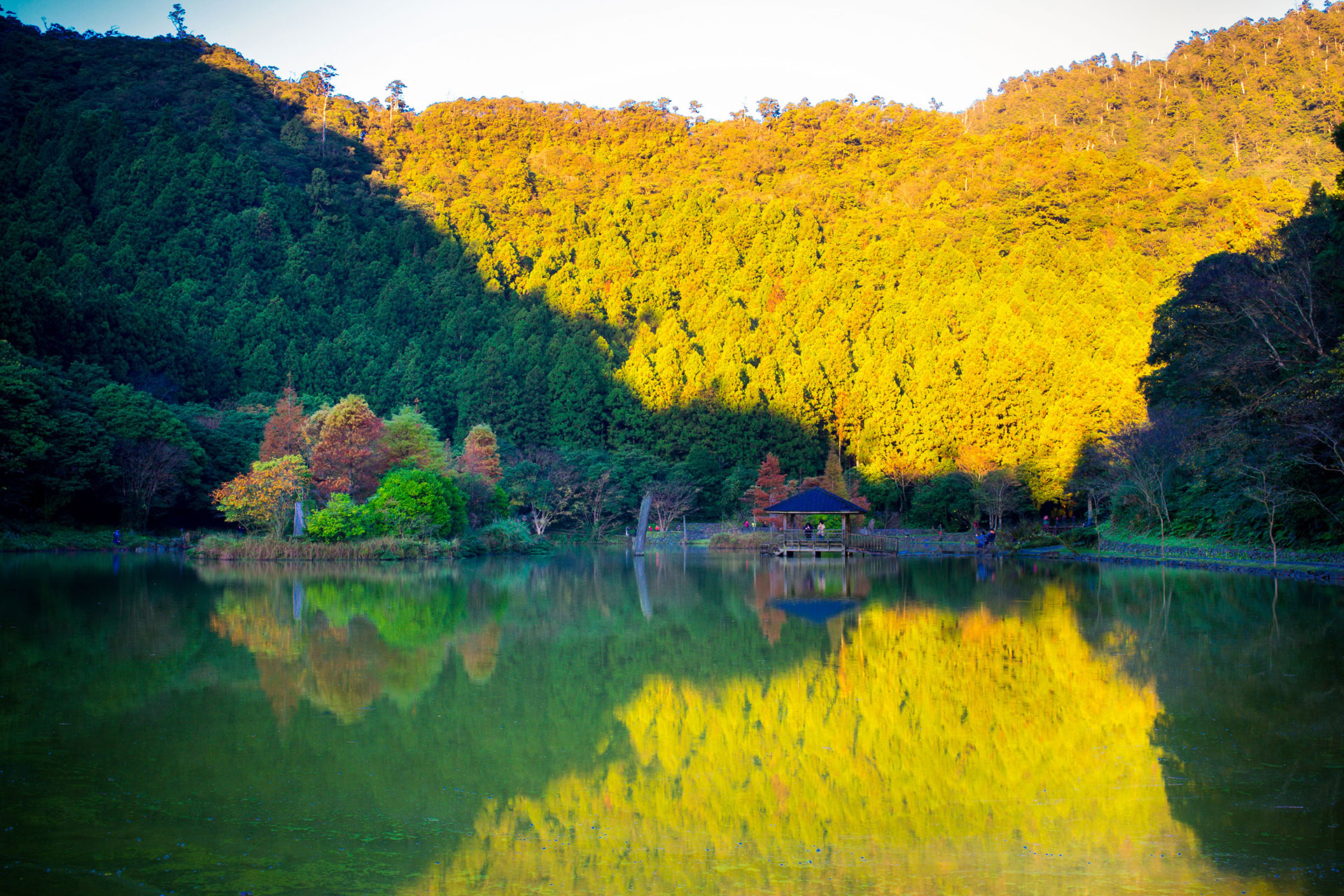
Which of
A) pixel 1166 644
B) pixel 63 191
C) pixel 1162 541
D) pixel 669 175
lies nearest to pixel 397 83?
pixel 669 175

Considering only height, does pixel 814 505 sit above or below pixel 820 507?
above

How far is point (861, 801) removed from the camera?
234 inches

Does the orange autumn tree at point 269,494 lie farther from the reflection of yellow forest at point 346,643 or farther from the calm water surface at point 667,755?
the calm water surface at point 667,755

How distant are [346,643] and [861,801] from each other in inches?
302

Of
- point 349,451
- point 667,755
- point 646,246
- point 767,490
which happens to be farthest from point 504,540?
point 646,246

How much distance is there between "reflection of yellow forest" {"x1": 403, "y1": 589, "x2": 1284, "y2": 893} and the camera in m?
4.79

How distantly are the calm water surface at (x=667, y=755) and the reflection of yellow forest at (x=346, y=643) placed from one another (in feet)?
0.24

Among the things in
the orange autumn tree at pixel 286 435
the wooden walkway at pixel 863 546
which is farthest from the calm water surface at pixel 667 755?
the orange autumn tree at pixel 286 435

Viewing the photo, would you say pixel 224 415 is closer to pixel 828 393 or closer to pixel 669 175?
pixel 828 393

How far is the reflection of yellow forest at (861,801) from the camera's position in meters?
4.79

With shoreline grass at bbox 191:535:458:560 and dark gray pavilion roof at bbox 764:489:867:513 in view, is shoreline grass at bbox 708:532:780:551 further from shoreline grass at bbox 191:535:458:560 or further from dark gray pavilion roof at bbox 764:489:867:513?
shoreline grass at bbox 191:535:458:560

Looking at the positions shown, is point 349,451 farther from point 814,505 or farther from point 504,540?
point 814,505

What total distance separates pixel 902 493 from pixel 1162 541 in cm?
1701

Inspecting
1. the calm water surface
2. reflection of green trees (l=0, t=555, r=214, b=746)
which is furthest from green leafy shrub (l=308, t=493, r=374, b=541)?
the calm water surface
